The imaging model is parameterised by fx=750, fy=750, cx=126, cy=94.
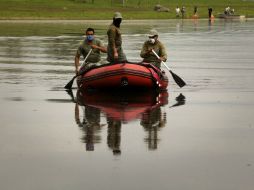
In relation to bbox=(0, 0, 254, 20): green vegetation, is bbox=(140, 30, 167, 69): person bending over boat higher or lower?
higher

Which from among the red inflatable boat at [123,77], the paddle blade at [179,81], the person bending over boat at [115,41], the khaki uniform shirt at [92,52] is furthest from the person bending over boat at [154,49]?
the khaki uniform shirt at [92,52]

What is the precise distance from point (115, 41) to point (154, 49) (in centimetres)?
159

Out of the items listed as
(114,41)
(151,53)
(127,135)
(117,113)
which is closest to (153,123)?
(117,113)

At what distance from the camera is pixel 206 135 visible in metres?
13.8

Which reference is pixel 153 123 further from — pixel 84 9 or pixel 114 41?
pixel 84 9

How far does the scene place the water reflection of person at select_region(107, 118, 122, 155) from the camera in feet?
40.7

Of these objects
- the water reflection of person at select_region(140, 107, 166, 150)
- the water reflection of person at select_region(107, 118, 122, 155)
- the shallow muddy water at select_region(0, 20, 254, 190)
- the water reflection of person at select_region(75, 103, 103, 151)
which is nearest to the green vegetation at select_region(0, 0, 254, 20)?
the shallow muddy water at select_region(0, 20, 254, 190)

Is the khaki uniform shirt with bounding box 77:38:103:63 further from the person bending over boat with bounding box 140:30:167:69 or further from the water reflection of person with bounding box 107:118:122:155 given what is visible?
the water reflection of person with bounding box 107:118:122:155

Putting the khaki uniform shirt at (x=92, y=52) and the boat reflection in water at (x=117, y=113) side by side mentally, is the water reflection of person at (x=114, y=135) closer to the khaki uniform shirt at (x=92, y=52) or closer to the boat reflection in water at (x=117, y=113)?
the boat reflection in water at (x=117, y=113)

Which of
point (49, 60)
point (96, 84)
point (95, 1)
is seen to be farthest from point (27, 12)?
point (96, 84)

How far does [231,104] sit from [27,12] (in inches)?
3001

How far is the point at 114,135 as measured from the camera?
13.6 metres

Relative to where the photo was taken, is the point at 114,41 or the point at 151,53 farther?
the point at 151,53

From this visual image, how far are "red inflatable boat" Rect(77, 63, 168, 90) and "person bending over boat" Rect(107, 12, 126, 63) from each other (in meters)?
0.51
